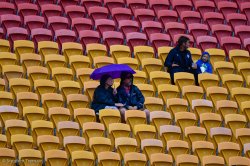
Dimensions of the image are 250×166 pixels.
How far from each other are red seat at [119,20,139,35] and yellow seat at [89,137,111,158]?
13.6 feet

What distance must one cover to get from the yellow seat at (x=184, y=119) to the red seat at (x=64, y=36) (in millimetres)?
2957

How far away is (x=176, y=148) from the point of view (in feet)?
52.4

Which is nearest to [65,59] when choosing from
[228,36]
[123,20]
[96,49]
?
[96,49]

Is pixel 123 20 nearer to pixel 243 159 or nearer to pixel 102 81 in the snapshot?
pixel 102 81

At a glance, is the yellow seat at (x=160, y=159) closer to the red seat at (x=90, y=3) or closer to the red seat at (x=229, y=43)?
the red seat at (x=229, y=43)

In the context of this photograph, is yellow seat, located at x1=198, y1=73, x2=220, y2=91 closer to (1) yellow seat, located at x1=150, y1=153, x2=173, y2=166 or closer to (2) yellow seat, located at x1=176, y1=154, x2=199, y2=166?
(2) yellow seat, located at x1=176, y1=154, x2=199, y2=166

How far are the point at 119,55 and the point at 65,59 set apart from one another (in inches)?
39.5

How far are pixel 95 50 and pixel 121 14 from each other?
1.57 metres

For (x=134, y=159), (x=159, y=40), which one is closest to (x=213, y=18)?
(x=159, y=40)

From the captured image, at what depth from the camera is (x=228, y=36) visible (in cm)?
1967

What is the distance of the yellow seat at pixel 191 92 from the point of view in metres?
17.5

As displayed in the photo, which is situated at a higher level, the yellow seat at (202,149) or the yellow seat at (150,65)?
the yellow seat at (150,65)

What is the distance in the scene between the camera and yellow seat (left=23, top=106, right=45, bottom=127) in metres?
16.0

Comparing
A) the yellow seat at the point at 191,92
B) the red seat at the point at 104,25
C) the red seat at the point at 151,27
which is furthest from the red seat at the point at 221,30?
the yellow seat at the point at 191,92
